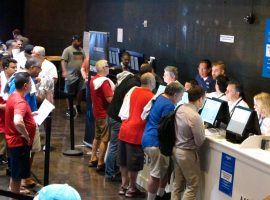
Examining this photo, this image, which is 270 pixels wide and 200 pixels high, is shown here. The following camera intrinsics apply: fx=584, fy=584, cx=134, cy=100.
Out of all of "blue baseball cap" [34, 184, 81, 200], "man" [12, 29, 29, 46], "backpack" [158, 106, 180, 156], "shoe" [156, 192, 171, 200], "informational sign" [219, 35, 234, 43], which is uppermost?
"informational sign" [219, 35, 234, 43]

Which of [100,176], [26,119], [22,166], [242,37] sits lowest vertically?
[100,176]

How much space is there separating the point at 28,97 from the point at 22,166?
42.1 inches

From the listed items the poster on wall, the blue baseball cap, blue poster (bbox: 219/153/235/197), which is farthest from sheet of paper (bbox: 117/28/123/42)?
the blue baseball cap

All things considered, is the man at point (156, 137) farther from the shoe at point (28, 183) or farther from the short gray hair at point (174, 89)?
the shoe at point (28, 183)

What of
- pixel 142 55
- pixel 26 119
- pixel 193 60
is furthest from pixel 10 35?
pixel 26 119

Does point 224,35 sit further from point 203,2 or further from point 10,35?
point 10,35

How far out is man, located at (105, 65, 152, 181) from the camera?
7.08 metres

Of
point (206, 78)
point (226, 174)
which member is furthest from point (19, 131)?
point (206, 78)

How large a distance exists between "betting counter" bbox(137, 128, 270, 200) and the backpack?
344 millimetres

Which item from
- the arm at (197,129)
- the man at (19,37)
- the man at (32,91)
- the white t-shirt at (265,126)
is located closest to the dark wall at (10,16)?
the man at (19,37)

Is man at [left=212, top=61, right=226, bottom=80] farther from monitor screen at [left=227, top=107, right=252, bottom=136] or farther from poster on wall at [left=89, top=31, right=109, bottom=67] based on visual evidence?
monitor screen at [left=227, top=107, right=252, bottom=136]

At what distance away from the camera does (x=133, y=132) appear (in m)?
6.59

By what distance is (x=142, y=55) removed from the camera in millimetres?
10195

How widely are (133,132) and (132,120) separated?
0.14 meters
